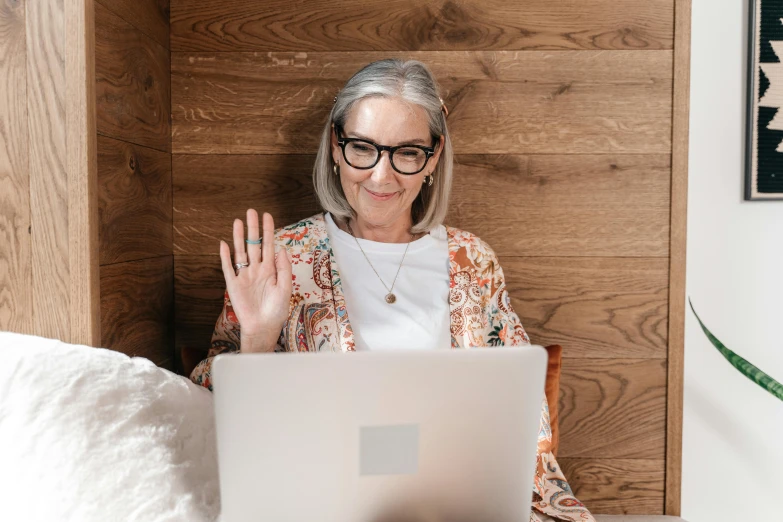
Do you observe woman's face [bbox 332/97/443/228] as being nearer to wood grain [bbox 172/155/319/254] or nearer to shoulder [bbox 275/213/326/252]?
shoulder [bbox 275/213/326/252]

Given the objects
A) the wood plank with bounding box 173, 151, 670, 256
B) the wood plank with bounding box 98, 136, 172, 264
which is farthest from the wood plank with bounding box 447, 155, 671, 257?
the wood plank with bounding box 98, 136, 172, 264

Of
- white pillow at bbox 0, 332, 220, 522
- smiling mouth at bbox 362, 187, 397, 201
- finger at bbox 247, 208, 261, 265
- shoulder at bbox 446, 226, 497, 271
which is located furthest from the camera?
shoulder at bbox 446, 226, 497, 271

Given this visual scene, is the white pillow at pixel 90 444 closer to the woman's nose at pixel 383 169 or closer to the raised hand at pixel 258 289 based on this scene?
the raised hand at pixel 258 289

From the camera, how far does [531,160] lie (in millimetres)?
1650

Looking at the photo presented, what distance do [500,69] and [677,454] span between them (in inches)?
44.8

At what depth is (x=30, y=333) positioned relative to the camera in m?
1.15

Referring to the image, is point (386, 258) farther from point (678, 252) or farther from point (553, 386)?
point (678, 252)

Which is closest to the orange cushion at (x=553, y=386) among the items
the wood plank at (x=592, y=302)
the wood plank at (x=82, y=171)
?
the wood plank at (x=592, y=302)

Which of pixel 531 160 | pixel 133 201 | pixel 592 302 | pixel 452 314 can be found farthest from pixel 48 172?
pixel 592 302

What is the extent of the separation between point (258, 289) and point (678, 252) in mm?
1107

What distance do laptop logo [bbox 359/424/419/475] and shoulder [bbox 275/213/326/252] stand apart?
80 centimetres

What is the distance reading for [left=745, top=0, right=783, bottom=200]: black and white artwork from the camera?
169 centimetres

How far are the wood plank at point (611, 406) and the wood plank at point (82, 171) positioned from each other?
1165 mm

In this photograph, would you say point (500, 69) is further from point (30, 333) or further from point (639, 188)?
point (30, 333)
